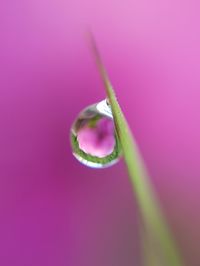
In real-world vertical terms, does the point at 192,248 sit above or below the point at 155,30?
below

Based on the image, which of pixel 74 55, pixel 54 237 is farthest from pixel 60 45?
pixel 54 237

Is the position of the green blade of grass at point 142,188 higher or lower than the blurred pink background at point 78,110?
lower

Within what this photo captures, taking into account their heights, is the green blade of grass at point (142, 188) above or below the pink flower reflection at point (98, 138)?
below

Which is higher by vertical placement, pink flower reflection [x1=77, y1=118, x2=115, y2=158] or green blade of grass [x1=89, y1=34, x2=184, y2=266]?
pink flower reflection [x1=77, y1=118, x2=115, y2=158]

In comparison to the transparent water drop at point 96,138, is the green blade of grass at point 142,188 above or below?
below

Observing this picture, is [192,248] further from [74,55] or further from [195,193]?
[74,55]
